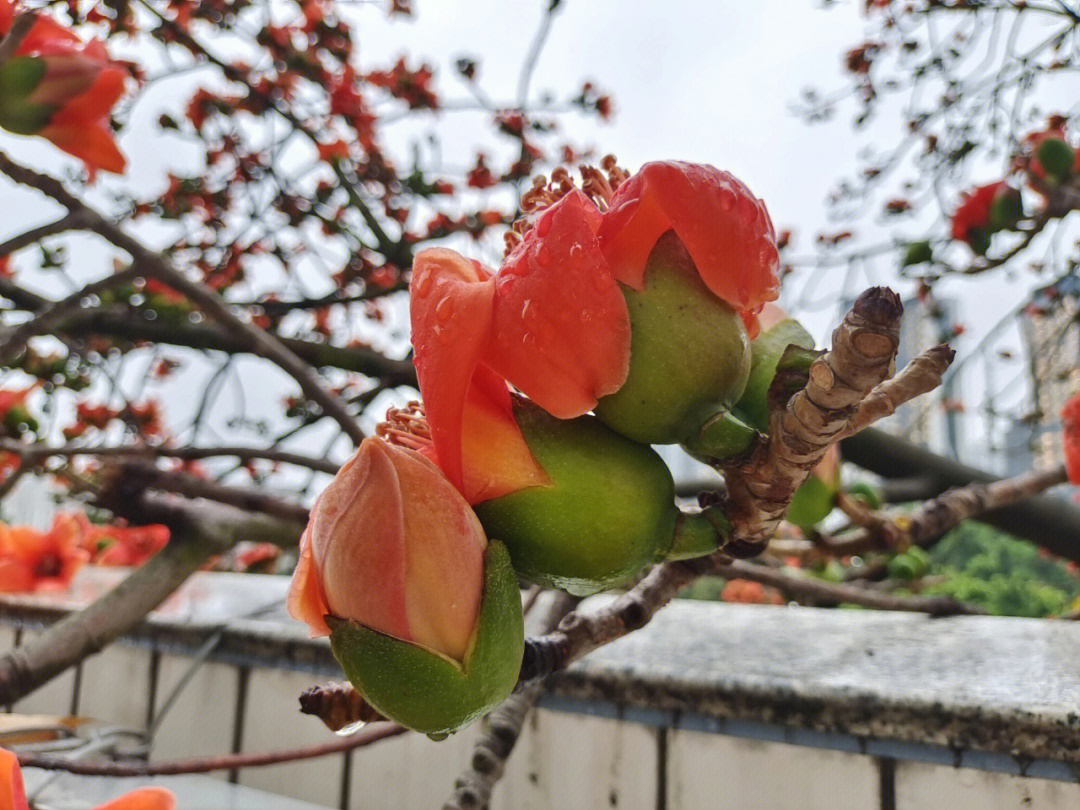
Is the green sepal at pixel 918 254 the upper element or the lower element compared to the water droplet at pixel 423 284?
upper

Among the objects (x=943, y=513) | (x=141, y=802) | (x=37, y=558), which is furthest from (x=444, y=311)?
(x=37, y=558)

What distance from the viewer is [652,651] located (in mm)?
641

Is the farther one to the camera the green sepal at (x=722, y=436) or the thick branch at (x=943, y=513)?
the thick branch at (x=943, y=513)

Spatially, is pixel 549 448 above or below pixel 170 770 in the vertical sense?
above

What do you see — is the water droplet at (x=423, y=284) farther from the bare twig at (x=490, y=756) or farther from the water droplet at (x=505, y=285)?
the bare twig at (x=490, y=756)

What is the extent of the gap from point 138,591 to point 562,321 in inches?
22.4

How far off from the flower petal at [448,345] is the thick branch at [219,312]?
1.66 ft

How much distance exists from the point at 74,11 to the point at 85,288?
2.71 ft

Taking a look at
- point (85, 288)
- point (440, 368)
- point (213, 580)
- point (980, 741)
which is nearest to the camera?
point (440, 368)

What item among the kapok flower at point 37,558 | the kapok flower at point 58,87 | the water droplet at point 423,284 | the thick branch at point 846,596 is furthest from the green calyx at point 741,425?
the kapok flower at point 37,558

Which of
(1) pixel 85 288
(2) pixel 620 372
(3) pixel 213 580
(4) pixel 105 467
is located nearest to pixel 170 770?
(4) pixel 105 467

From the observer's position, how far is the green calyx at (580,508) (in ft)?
0.84

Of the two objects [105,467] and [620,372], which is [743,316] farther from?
[105,467]

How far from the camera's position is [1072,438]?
59cm
